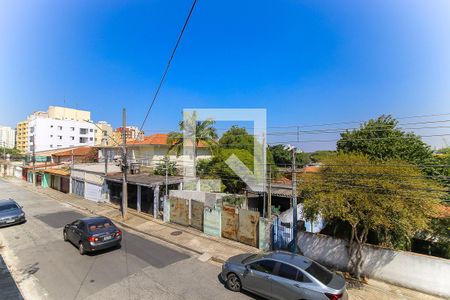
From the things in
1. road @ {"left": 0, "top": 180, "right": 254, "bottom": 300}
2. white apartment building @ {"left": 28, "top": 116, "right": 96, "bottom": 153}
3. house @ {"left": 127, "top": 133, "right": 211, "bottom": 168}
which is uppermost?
white apartment building @ {"left": 28, "top": 116, "right": 96, "bottom": 153}

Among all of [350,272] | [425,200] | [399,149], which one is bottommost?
[350,272]

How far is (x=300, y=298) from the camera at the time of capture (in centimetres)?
729

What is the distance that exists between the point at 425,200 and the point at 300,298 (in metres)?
5.71

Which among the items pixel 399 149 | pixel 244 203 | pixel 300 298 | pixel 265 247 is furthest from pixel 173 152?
pixel 300 298

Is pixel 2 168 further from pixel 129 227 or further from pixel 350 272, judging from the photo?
pixel 350 272

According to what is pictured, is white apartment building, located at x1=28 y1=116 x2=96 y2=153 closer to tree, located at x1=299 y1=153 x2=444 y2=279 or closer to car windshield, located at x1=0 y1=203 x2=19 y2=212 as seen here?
car windshield, located at x1=0 y1=203 x2=19 y2=212

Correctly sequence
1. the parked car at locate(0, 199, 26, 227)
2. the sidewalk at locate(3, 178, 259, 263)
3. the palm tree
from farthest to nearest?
the palm tree, the parked car at locate(0, 199, 26, 227), the sidewalk at locate(3, 178, 259, 263)

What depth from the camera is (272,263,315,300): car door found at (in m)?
7.27

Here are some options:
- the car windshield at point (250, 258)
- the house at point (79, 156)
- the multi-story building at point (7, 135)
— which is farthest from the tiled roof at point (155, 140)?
the multi-story building at point (7, 135)

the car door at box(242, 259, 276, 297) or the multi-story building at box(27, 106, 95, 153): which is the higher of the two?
the multi-story building at box(27, 106, 95, 153)

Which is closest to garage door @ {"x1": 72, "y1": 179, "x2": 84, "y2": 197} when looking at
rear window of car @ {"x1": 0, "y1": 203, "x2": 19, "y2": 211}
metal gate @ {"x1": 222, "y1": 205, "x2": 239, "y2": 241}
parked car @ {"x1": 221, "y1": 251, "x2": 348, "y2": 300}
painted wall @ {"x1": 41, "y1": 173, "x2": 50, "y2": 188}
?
painted wall @ {"x1": 41, "y1": 173, "x2": 50, "y2": 188}

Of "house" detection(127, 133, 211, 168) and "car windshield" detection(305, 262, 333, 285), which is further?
"house" detection(127, 133, 211, 168)

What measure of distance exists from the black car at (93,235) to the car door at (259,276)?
23.0 feet

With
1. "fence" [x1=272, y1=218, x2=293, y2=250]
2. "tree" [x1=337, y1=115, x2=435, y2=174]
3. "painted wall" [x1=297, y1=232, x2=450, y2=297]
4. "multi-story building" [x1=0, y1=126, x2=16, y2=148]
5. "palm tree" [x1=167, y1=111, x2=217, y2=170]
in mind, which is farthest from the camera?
"multi-story building" [x1=0, y1=126, x2=16, y2=148]
